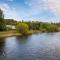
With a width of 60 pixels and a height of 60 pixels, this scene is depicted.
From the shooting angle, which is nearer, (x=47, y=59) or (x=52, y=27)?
(x=47, y=59)

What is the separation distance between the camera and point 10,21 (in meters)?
71.2

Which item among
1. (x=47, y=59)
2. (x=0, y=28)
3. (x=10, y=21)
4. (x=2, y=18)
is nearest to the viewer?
(x=47, y=59)

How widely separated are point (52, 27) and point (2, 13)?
2237 cm

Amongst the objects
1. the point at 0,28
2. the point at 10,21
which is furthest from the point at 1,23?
the point at 10,21

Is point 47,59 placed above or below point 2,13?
below

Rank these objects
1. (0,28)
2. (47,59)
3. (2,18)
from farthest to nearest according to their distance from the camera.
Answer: (2,18), (0,28), (47,59)

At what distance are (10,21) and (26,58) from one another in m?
57.0

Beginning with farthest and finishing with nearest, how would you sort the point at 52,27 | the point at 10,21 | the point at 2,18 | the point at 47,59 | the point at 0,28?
the point at 10,21 < the point at 52,27 < the point at 2,18 < the point at 0,28 < the point at 47,59

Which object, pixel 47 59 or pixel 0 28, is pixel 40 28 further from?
pixel 47 59

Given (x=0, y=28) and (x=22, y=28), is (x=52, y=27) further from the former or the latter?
(x=0, y=28)

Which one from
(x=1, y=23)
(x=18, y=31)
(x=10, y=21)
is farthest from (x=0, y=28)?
(x=10, y=21)

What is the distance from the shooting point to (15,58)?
1516 centimetres

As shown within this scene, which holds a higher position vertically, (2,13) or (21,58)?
(2,13)

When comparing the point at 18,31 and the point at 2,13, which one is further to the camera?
the point at 2,13
